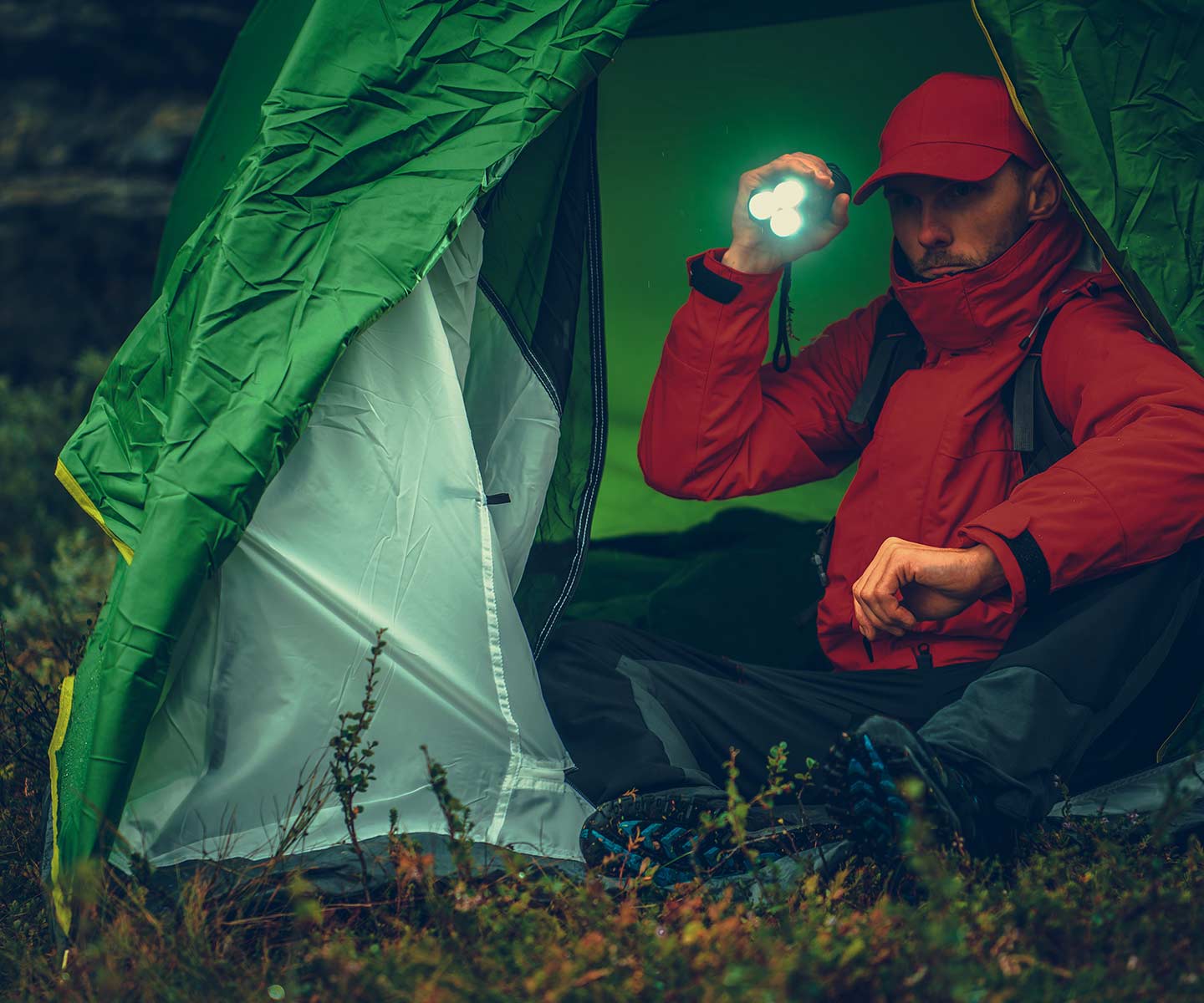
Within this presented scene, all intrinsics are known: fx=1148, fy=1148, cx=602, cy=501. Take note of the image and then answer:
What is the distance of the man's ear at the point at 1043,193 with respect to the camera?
2.20 meters

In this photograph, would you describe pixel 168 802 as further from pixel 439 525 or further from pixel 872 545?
pixel 872 545

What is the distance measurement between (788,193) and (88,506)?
1449mm

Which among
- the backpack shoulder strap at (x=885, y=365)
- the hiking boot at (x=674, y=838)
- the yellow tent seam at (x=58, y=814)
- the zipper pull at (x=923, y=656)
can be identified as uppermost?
the backpack shoulder strap at (x=885, y=365)

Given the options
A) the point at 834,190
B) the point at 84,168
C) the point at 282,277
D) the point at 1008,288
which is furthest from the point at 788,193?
the point at 84,168

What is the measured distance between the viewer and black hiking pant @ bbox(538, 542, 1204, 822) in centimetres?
181

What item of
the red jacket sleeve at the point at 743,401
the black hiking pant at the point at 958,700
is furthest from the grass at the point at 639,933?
the red jacket sleeve at the point at 743,401

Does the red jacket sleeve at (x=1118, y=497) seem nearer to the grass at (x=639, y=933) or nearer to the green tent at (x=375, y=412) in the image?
the green tent at (x=375, y=412)

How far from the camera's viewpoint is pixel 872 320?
259cm

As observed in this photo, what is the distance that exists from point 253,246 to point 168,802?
89 centimetres

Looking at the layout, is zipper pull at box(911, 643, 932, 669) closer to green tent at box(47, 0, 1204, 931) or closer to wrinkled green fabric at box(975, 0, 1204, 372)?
green tent at box(47, 0, 1204, 931)

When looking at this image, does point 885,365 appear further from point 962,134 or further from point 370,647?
point 370,647

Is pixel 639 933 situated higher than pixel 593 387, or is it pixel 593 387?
pixel 593 387

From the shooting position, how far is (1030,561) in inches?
72.7

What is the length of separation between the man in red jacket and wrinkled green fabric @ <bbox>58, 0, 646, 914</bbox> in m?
0.61
